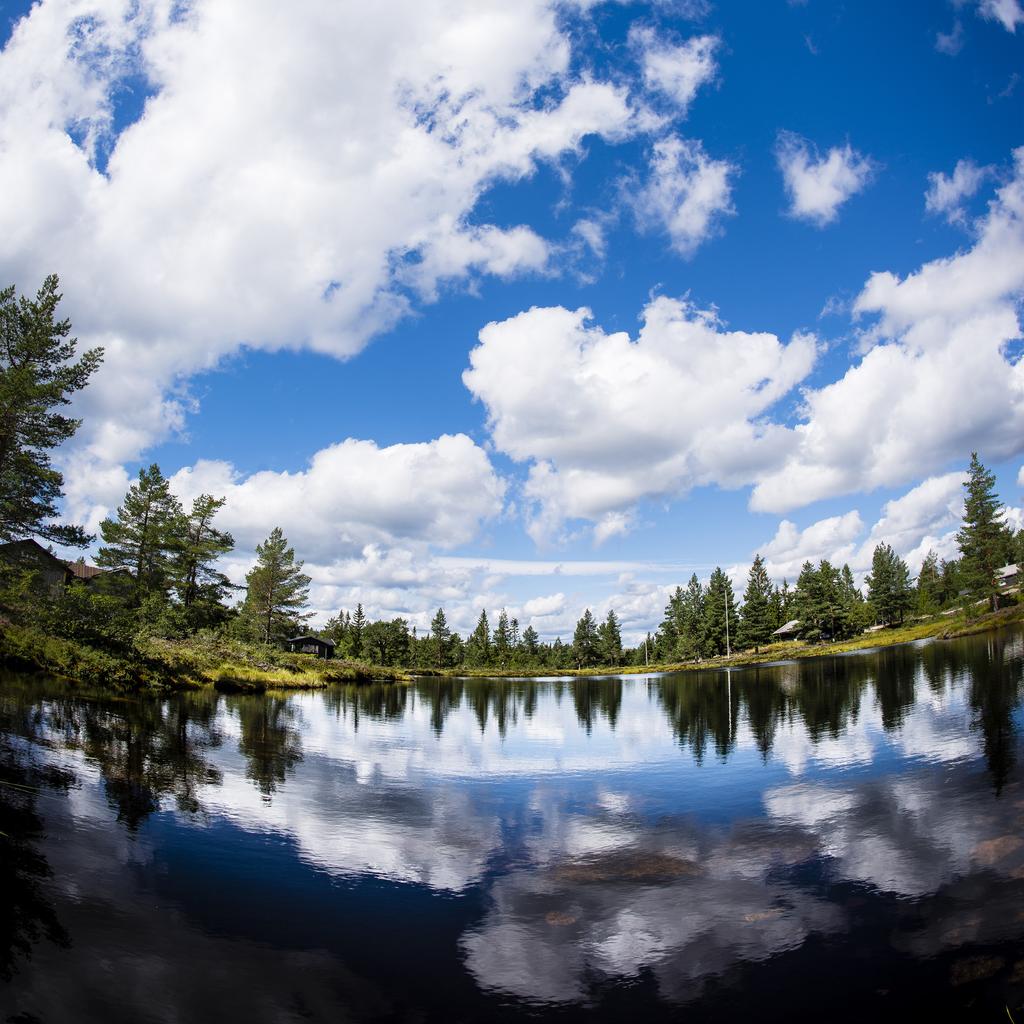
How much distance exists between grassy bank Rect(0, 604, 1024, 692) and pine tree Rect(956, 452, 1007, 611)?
442 centimetres

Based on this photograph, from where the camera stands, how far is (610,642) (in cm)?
16125

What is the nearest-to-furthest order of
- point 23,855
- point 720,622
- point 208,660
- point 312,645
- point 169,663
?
point 23,855 < point 169,663 < point 208,660 < point 312,645 < point 720,622

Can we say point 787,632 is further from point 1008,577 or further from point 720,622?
point 1008,577

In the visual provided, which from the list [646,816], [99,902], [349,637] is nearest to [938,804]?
[646,816]

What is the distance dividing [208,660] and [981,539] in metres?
97.3

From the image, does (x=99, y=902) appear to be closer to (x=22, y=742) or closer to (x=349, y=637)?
(x=22, y=742)

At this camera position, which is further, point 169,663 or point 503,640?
point 503,640

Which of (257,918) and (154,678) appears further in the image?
(154,678)

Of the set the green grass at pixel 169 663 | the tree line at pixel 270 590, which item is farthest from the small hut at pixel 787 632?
the green grass at pixel 169 663

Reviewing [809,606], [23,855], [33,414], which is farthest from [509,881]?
[809,606]

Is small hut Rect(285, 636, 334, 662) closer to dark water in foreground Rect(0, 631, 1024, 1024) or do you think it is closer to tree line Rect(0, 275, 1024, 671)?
tree line Rect(0, 275, 1024, 671)

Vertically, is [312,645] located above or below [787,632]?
above

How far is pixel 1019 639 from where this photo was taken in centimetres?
5594

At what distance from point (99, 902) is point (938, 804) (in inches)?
713
